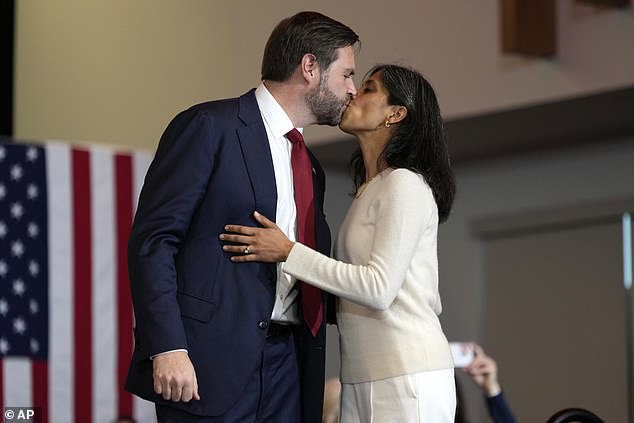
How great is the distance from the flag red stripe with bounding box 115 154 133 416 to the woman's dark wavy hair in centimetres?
344

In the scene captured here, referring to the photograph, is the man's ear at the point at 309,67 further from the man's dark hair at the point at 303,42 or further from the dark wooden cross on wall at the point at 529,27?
→ the dark wooden cross on wall at the point at 529,27

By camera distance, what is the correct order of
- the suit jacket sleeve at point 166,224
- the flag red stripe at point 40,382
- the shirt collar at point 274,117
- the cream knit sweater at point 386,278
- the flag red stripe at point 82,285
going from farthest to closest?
the flag red stripe at point 82,285, the flag red stripe at point 40,382, the shirt collar at point 274,117, the cream knit sweater at point 386,278, the suit jacket sleeve at point 166,224

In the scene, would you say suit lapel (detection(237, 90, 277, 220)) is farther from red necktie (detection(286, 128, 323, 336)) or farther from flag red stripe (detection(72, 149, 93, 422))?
A: flag red stripe (detection(72, 149, 93, 422))

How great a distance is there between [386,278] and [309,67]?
562mm

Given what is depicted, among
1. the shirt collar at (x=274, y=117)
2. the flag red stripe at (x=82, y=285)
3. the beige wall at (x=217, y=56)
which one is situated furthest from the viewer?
the flag red stripe at (x=82, y=285)

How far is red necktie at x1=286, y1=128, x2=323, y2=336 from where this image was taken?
2648mm

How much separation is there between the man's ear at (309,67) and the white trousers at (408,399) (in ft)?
2.31

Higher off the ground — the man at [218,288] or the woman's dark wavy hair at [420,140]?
the woman's dark wavy hair at [420,140]

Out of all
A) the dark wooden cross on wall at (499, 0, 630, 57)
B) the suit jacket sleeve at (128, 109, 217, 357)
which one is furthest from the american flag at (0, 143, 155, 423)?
the suit jacket sleeve at (128, 109, 217, 357)

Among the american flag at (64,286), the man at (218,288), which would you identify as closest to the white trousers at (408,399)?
the man at (218,288)

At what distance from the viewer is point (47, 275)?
233 inches

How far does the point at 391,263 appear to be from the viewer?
2535mm

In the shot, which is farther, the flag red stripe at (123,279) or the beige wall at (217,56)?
the flag red stripe at (123,279)

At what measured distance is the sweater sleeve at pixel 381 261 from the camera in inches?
99.3
